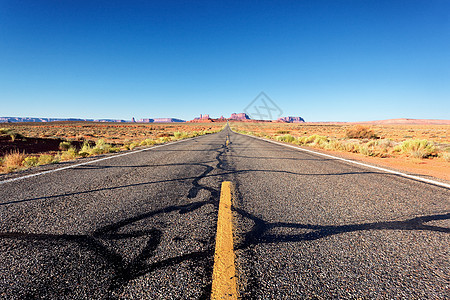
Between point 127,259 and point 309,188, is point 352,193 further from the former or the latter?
point 127,259

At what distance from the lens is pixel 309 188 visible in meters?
3.56

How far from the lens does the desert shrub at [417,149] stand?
8109mm

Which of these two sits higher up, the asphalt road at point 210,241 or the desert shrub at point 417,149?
the desert shrub at point 417,149

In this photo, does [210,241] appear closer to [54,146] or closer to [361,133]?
[54,146]

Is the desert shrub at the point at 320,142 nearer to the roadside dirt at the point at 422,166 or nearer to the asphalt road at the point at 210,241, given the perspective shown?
the roadside dirt at the point at 422,166

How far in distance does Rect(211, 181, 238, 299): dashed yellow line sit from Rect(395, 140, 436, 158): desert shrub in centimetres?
957

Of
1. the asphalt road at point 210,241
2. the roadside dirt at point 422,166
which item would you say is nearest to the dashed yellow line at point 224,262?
the asphalt road at point 210,241

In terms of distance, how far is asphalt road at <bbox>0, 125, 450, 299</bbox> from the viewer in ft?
4.36

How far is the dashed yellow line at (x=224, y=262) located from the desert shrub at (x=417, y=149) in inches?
377

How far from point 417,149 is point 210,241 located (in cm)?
1099

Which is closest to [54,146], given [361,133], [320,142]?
[320,142]

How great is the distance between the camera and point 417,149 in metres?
8.75

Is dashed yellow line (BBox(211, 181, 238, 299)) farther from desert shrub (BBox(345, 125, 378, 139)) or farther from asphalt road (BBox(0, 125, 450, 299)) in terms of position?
desert shrub (BBox(345, 125, 378, 139))

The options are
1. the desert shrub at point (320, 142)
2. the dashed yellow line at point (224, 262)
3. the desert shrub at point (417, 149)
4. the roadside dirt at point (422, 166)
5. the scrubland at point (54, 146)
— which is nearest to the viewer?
the dashed yellow line at point (224, 262)
